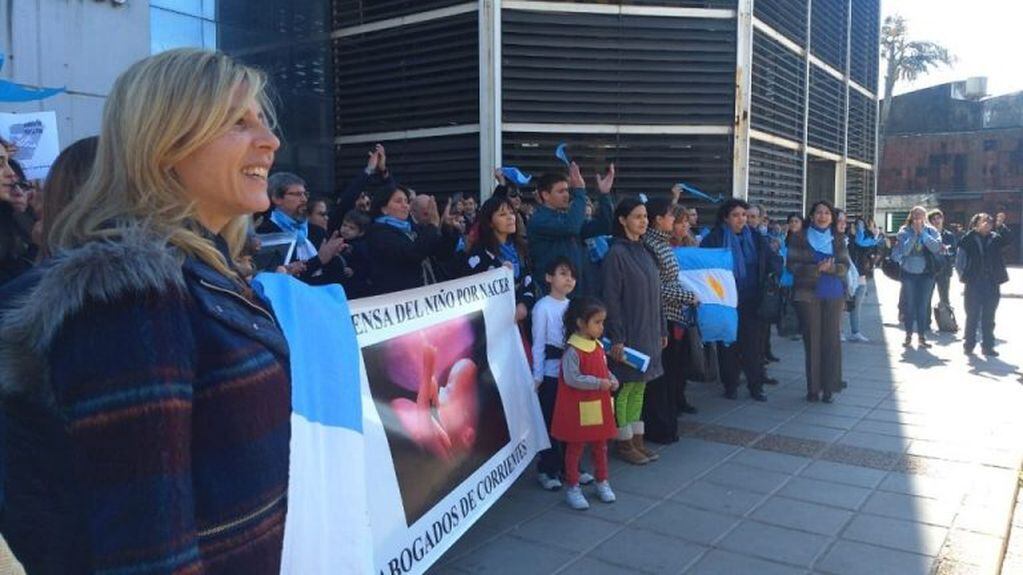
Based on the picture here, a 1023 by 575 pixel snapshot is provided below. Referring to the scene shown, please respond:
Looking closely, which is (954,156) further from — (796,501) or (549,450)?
(549,450)

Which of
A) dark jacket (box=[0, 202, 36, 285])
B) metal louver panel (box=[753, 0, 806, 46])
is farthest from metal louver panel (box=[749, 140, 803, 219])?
dark jacket (box=[0, 202, 36, 285])

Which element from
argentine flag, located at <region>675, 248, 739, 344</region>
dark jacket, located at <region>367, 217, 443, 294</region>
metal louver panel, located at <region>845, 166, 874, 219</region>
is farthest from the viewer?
metal louver panel, located at <region>845, 166, 874, 219</region>

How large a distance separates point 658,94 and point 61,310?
36.2 feet

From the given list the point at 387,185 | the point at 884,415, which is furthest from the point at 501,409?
the point at 884,415

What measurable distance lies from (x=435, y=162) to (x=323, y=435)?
8.91 metres

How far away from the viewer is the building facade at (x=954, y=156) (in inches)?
1577

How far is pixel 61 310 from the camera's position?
1103mm

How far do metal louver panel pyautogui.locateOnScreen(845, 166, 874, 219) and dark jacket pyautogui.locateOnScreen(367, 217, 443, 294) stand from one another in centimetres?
1572

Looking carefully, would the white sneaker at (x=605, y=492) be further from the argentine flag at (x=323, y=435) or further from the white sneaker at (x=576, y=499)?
the argentine flag at (x=323, y=435)

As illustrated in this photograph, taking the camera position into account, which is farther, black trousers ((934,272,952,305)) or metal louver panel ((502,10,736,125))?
black trousers ((934,272,952,305))

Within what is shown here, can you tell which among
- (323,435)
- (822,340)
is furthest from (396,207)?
(822,340)

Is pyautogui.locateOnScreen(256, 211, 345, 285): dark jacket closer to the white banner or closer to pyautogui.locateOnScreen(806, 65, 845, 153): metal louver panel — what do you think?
the white banner

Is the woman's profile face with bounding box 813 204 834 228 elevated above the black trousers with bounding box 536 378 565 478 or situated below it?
above

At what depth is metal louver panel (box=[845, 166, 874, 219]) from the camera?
725 inches
